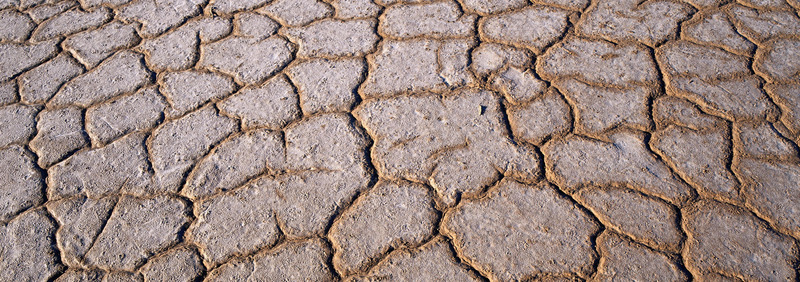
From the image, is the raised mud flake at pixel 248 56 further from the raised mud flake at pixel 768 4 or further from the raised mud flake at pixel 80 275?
the raised mud flake at pixel 768 4

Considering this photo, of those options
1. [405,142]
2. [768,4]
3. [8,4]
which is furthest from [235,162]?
[768,4]

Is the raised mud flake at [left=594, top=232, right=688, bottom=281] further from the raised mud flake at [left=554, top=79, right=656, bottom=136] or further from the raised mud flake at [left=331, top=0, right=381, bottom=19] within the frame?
the raised mud flake at [left=331, top=0, right=381, bottom=19]

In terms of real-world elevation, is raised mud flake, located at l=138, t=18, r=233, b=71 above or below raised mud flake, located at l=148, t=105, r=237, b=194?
above

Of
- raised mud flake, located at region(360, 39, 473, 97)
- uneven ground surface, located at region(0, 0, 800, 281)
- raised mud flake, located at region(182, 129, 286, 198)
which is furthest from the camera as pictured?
raised mud flake, located at region(360, 39, 473, 97)

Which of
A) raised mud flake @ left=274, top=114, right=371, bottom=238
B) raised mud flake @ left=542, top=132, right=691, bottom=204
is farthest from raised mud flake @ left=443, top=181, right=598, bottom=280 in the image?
raised mud flake @ left=274, top=114, right=371, bottom=238

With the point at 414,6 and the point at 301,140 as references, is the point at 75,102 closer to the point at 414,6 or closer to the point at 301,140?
the point at 301,140

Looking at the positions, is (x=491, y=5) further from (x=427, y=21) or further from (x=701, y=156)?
(x=701, y=156)
